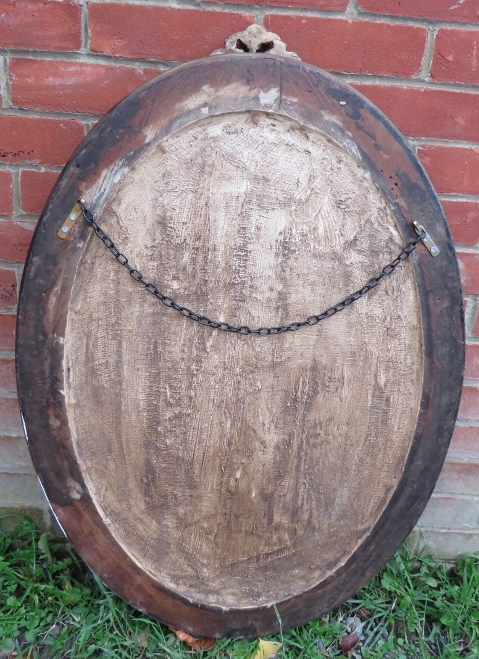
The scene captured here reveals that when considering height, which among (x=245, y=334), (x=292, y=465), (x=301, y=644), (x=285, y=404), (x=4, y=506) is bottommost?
(x=301, y=644)

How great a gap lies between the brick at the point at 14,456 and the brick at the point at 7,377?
14 centimetres

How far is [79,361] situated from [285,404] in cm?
45

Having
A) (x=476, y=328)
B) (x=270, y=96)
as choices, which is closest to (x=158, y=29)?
(x=270, y=96)

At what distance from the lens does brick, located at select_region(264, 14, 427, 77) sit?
131cm

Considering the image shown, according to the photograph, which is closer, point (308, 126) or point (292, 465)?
point (308, 126)

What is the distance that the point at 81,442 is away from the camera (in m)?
1.30

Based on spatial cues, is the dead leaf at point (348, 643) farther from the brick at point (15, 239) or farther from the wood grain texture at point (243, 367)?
the brick at point (15, 239)

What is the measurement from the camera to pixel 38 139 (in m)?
1.38

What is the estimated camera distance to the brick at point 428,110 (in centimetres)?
136

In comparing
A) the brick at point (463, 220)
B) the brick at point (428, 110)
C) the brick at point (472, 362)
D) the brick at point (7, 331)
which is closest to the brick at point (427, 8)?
the brick at point (428, 110)

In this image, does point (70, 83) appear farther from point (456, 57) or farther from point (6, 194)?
point (456, 57)

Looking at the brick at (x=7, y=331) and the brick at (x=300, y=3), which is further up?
the brick at (x=300, y=3)

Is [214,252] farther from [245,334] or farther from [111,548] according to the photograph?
[111,548]

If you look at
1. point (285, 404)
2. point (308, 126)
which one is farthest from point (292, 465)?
point (308, 126)
